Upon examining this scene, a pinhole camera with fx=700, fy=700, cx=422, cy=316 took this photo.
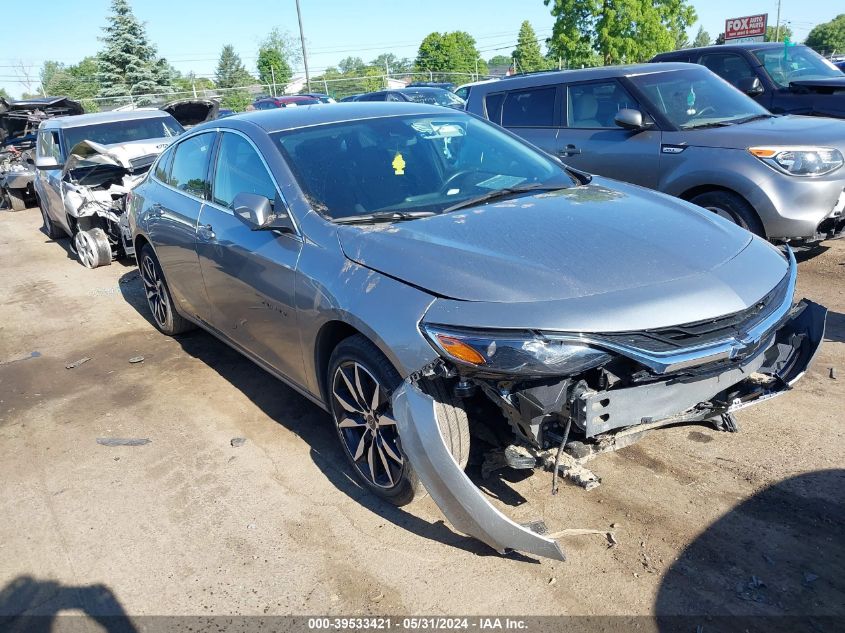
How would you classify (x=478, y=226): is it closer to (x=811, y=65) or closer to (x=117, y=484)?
(x=117, y=484)

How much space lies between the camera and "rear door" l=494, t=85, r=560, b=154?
731 centimetres

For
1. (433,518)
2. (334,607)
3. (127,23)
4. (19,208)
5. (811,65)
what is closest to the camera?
(334,607)

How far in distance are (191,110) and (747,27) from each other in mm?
49333

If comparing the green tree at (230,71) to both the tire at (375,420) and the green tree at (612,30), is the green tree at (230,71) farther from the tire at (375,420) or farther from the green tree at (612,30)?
the tire at (375,420)

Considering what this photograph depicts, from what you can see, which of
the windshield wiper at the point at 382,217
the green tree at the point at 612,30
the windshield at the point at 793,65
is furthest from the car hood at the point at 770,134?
the green tree at the point at 612,30

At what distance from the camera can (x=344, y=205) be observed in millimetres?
3566

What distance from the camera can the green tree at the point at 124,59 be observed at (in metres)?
46.0

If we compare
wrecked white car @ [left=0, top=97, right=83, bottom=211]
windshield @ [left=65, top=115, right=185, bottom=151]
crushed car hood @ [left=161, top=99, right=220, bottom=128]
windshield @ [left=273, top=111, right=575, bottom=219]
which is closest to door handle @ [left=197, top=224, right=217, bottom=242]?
windshield @ [left=273, top=111, right=575, bottom=219]

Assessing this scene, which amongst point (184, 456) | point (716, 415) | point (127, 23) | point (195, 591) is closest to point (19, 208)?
point (184, 456)

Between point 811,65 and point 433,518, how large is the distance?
8.99 metres

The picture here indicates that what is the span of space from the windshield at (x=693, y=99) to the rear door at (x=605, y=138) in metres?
0.19

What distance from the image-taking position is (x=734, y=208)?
5.93 m

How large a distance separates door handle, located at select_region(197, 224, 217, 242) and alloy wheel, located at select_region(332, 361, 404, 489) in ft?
5.01

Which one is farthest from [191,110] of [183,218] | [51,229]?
[183,218]
